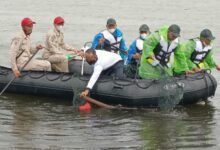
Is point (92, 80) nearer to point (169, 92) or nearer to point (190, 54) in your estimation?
point (169, 92)

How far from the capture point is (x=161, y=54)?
42.0 ft

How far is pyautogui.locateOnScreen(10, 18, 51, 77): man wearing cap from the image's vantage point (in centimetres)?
1335

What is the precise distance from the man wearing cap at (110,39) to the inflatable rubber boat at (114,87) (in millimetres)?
1021

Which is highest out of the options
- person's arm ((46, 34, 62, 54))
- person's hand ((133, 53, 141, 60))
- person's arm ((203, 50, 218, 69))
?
person's arm ((46, 34, 62, 54))

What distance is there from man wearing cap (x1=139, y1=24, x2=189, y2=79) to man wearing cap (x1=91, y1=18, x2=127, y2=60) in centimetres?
151

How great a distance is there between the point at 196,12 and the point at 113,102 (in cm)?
1766

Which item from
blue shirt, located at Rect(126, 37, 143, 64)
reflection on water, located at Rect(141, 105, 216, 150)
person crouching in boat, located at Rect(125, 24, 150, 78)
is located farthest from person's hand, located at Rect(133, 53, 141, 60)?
reflection on water, located at Rect(141, 105, 216, 150)

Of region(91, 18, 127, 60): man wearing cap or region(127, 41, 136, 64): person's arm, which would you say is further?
region(91, 18, 127, 60): man wearing cap

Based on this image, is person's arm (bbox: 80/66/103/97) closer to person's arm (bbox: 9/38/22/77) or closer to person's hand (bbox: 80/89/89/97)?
person's hand (bbox: 80/89/89/97)

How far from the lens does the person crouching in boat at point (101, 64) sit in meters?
12.3

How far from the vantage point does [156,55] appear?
42.0 feet

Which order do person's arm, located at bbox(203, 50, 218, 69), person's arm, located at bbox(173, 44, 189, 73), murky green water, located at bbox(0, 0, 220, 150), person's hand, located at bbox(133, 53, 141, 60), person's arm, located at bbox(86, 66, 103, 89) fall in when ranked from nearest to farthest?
1. murky green water, located at bbox(0, 0, 220, 150)
2. person's arm, located at bbox(86, 66, 103, 89)
3. person's arm, located at bbox(173, 44, 189, 73)
4. person's arm, located at bbox(203, 50, 218, 69)
5. person's hand, located at bbox(133, 53, 141, 60)

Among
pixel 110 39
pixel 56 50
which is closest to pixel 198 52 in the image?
pixel 110 39

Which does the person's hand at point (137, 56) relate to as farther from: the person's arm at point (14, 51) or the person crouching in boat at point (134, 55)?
the person's arm at point (14, 51)
